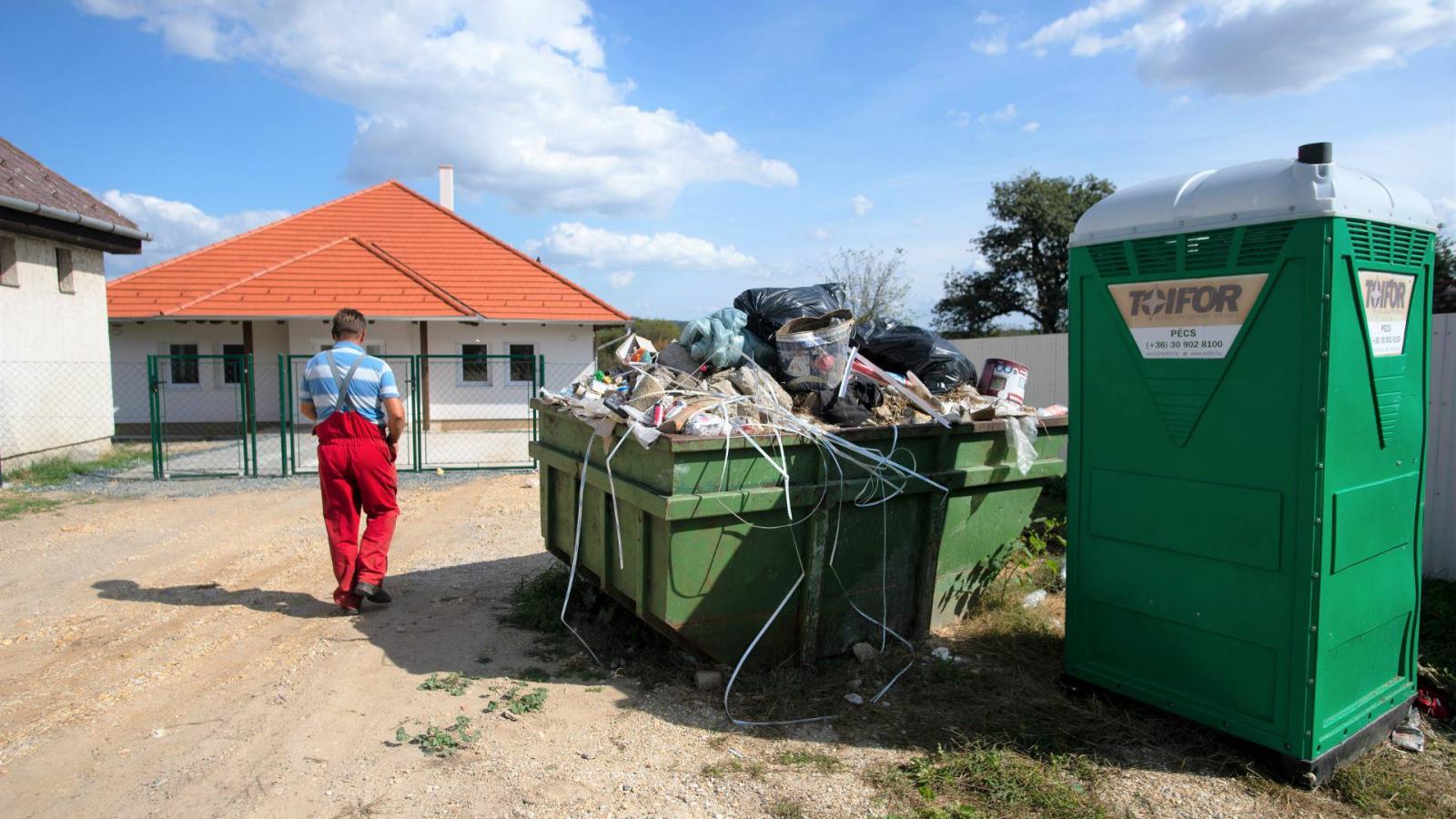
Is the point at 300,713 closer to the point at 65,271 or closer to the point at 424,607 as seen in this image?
the point at 424,607

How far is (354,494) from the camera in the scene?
4.91 metres

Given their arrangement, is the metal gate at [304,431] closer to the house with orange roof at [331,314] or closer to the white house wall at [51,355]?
the house with orange roof at [331,314]

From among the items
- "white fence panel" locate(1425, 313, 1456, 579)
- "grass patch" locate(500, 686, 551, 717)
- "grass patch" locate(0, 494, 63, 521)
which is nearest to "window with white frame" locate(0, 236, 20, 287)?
"grass patch" locate(0, 494, 63, 521)

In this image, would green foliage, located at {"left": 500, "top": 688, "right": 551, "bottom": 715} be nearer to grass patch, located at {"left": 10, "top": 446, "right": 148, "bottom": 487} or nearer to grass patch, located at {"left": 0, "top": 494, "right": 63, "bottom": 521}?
grass patch, located at {"left": 0, "top": 494, "right": 63, "bottom": 521}

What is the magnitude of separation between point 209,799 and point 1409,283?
15.3 feet

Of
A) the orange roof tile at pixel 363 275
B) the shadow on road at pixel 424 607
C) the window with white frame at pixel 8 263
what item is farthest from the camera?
the orange roof tile at pixel 363 275

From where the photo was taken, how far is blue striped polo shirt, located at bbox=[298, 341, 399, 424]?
4.77m

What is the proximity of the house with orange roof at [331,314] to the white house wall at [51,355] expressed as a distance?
3.02 metres

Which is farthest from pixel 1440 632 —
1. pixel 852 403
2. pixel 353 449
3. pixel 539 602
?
pixel 353 449

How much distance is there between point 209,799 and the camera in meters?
2.94

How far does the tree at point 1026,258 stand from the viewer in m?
29.6

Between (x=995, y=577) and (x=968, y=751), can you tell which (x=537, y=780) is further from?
(x=995, y=577)

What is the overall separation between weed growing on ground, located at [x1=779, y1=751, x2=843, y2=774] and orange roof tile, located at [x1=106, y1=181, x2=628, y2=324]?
14332mm

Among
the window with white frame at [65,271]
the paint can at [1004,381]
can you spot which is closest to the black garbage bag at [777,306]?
the paint can at [1004,381]
